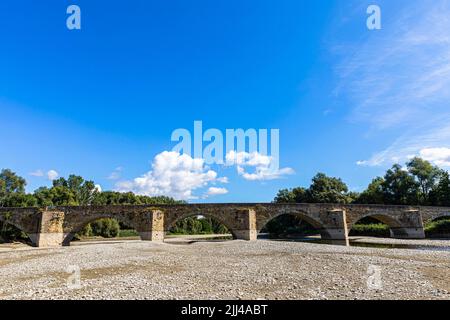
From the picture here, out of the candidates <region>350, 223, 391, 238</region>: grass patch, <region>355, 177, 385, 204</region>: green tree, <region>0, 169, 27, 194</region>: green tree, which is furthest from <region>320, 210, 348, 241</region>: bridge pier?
<region>0, 169, 27, 194</region>: green tree

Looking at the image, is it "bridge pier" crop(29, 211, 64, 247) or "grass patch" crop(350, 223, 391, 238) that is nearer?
"bridge pier" crop(29, 211, 64, 247)

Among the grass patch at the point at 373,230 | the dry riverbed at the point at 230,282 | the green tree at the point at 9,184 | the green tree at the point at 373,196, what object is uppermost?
the green tree at the point at 9,184

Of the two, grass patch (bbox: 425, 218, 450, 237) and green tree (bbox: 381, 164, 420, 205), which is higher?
green tree (bbox: 381, 164, 420, 205)

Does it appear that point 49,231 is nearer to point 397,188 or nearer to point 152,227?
point 152,227

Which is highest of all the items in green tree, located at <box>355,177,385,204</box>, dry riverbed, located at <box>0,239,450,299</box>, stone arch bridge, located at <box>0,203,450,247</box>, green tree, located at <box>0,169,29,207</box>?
green tree, located at <box>0,169,29,207</box>

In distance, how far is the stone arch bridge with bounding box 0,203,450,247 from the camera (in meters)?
35.2

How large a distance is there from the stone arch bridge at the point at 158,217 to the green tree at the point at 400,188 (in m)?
21.6

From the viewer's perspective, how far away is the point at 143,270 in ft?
42.2

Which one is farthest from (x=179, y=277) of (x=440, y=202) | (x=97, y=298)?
(x=440, y=202)

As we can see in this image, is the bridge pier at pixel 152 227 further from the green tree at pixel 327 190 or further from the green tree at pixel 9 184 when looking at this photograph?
the green tree at pixel 9 184

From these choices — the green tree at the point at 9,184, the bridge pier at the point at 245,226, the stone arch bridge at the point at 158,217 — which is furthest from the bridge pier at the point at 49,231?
the green tree at the point at 9,184

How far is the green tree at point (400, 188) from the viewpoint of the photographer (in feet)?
177

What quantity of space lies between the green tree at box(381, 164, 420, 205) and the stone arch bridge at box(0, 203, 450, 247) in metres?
21.6

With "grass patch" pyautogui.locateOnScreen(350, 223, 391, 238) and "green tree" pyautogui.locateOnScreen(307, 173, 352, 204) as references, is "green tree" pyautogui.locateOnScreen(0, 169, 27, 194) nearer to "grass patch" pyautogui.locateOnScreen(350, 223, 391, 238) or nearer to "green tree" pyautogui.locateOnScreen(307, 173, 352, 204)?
"green tree" pyautogui.locateOnScreen(307, 173, 352, 204)
